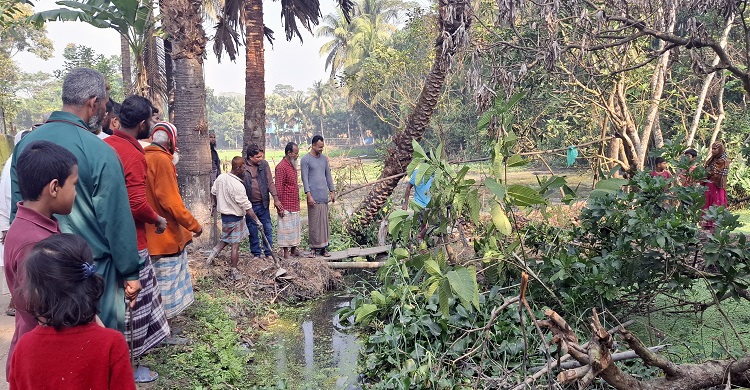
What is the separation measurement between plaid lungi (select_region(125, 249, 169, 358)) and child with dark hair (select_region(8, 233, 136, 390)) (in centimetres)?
166

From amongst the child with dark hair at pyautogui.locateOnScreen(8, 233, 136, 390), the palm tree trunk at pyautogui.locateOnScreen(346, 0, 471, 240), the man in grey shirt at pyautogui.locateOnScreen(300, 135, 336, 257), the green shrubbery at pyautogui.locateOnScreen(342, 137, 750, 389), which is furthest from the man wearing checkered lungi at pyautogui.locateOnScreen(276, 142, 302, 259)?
the child with dark hair at pyautogui.locateOnScreen(8, 233, 136, 390)

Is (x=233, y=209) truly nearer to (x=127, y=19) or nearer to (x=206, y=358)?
(x=206, y=358)

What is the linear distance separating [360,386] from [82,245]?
2.89 metres

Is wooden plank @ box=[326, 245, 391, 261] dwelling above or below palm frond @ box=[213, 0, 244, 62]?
below

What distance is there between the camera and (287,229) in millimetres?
7723

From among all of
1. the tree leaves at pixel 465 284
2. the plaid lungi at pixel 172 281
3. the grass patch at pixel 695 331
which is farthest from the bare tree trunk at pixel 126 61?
the tree leaves at pixel 465 284

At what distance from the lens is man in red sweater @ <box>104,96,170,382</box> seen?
3.63 metres

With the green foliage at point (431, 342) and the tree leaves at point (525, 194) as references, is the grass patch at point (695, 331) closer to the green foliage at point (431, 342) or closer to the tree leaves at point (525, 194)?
the green foliage at point (431, 342)

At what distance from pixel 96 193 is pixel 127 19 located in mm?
8544

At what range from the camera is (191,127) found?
7547 mm

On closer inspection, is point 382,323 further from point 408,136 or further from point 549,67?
point 408,136

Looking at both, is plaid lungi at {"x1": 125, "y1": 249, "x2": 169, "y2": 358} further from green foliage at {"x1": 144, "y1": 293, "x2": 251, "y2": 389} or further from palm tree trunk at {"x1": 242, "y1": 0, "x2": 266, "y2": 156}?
palm tree trunk at {"x1": 242, "y1": 0, "x2": 266, "y2": 156}

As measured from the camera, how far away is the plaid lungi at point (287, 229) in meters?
7.69

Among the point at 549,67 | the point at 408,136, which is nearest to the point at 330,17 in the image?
the point at 408,136
